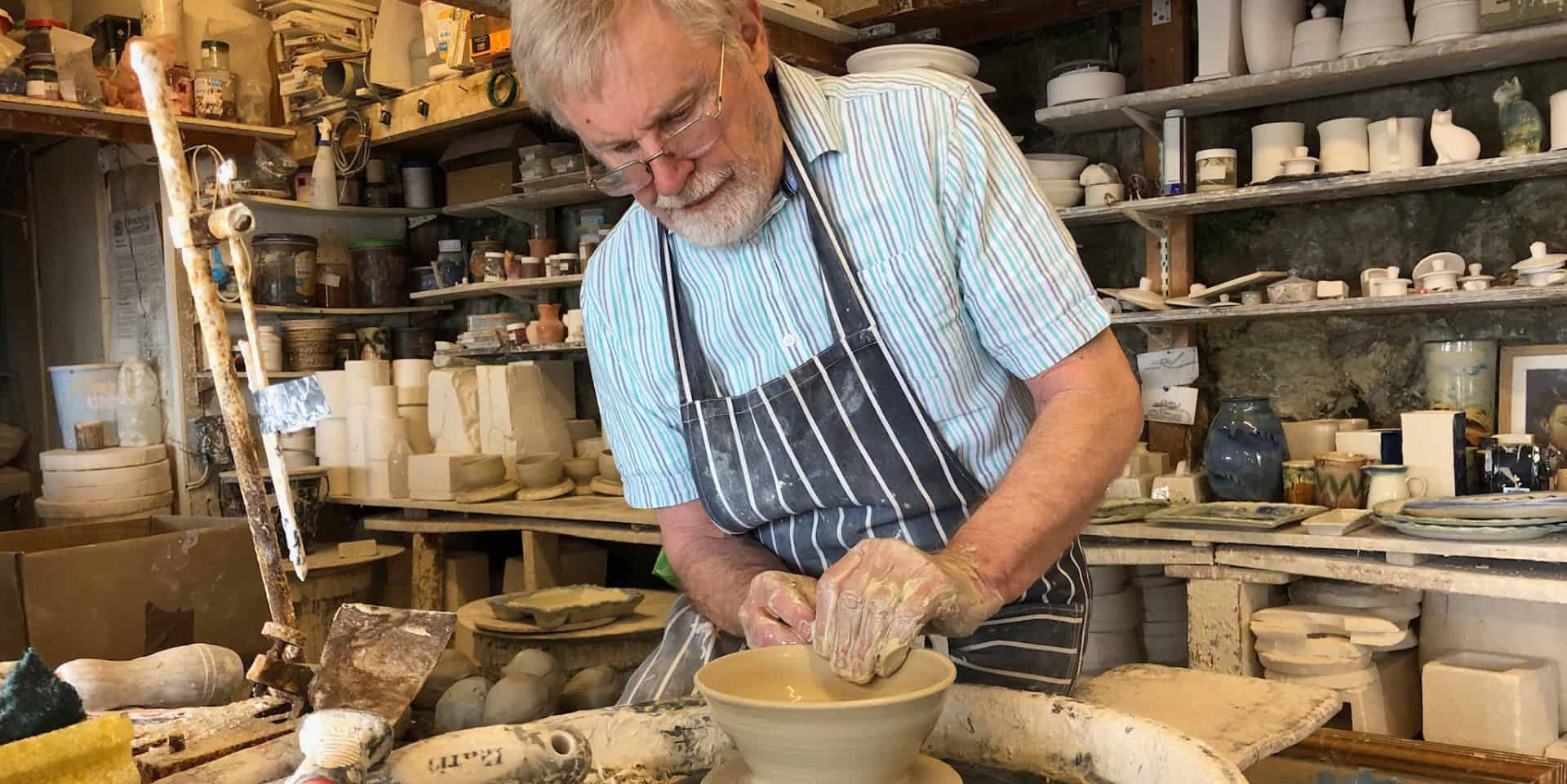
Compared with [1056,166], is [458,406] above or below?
below

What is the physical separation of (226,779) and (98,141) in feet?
16.5

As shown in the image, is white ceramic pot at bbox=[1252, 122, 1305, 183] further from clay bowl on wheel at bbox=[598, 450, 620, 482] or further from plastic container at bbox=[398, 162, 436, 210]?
plastic container at bbox=[398, 162, 436, 210]

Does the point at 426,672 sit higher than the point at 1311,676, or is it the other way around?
the point at 426,672

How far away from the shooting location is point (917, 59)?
3.38 meters

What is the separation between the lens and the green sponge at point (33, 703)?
3.75 ft

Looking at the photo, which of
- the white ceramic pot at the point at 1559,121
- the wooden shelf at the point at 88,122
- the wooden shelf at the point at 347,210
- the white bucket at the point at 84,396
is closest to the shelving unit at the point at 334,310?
the wooden shelf at the point at 347,210

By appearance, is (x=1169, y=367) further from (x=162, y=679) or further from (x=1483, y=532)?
(x=162, y=679)

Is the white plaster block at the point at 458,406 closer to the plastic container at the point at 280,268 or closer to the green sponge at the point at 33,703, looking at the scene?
the plastic container at the point at 280,268

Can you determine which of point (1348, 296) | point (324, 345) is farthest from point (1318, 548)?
point (324, 345)

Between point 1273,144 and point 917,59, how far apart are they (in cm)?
105

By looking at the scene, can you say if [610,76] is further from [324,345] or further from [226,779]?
[324,345]

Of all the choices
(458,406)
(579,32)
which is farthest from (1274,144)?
(458,406)

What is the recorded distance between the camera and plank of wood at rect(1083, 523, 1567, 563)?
8.53 feet

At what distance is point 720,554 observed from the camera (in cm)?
175
